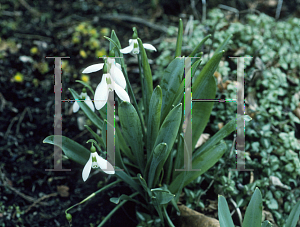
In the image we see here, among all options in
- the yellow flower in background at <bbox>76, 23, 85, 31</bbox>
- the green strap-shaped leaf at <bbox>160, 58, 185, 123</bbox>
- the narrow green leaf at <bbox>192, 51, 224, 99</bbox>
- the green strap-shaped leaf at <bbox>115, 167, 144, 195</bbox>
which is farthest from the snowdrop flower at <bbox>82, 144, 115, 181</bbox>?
the yellow flower in background at <bbox>76, 23, 85, 31</bbox>

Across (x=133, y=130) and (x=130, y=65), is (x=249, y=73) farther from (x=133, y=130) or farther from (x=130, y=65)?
(x=133, y=130)

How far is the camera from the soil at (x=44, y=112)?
140 cm

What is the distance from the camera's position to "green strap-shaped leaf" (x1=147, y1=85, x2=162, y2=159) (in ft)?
3.08

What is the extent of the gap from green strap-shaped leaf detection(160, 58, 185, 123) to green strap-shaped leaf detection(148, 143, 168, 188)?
181 mm

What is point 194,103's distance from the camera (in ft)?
3.95

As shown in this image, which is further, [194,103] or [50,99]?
[50,99]

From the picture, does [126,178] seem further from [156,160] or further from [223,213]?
[223,213]

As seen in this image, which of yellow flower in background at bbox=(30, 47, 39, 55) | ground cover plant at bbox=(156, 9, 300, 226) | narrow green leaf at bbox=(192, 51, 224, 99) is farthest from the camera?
yellow flower in background at bbox=(30, 47, 39, 55)

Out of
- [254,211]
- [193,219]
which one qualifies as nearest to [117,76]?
[254,211]

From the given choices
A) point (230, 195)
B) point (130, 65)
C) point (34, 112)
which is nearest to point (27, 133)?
point (34, 112)

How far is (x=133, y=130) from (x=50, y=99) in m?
1.09

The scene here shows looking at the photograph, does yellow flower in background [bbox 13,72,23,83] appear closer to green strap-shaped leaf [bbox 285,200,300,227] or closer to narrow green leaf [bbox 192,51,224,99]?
narrow green leaf [bbox 192,51,224,99]

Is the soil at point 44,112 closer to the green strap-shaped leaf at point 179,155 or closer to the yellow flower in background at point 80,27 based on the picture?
the yellow flower in background at point 80,27

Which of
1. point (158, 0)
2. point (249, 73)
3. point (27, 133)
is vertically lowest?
point (27, 133)
